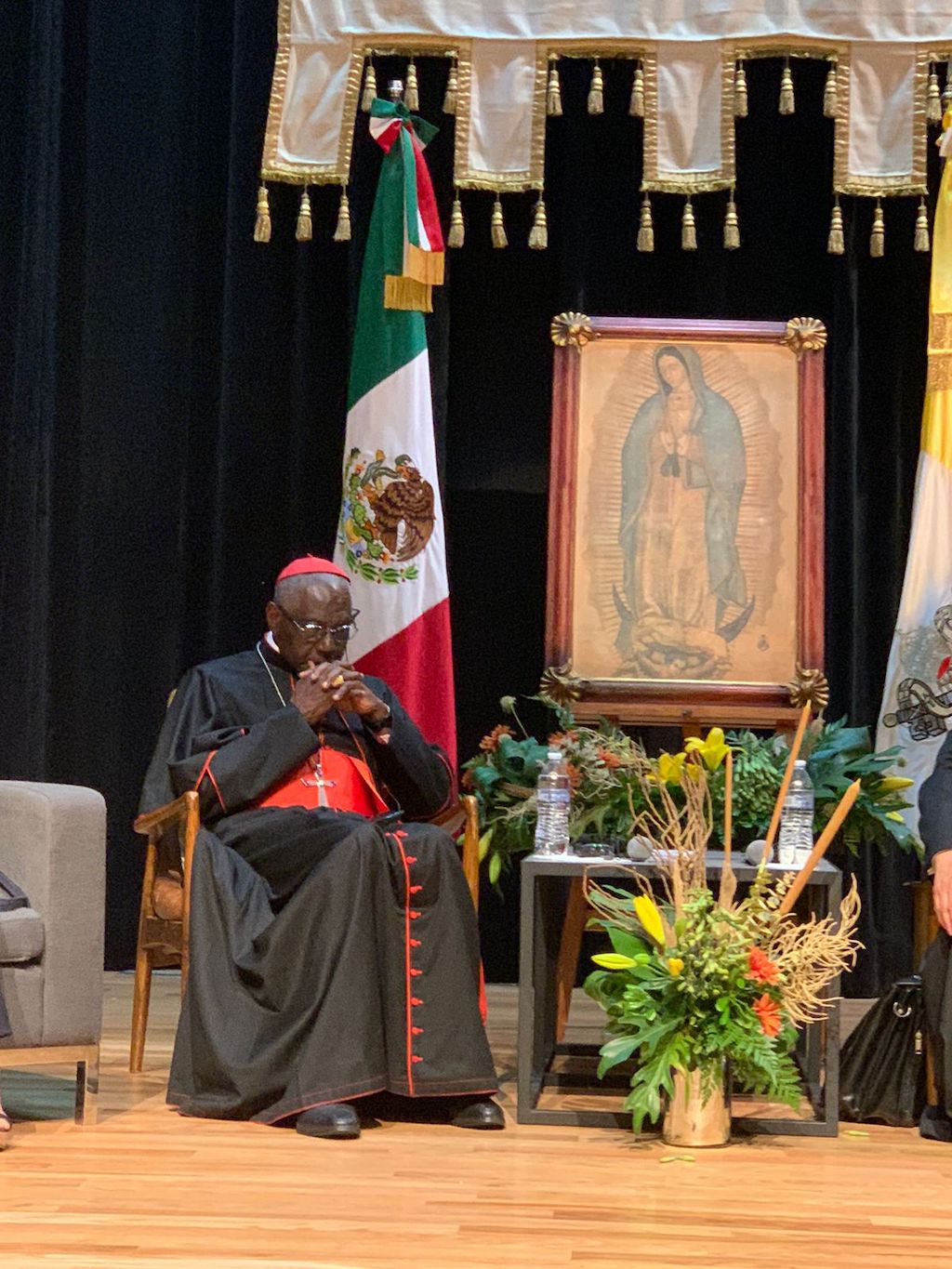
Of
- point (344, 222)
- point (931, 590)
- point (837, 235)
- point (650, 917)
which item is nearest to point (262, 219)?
point (344, 222)

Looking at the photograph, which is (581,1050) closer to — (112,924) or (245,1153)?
(245,1153)

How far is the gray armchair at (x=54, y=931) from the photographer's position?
127 inches

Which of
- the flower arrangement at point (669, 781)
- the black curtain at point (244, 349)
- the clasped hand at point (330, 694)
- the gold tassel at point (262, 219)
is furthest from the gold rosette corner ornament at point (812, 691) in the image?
the gold tassel at point (262, 219)

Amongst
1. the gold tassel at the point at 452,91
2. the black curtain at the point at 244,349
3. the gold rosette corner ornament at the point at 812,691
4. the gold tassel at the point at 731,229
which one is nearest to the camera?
the gold rosette corner ornament at the point at 812,691

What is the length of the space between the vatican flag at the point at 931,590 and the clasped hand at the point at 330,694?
1675 millimetres

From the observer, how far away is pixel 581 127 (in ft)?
17.3

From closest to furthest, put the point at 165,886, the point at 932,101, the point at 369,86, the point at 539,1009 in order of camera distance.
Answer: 1. the point at 539,1009
2. the point at 165,886
3. the point at 932,101
4. the point at 369,86

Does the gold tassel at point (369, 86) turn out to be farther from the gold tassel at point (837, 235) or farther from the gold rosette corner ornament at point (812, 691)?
the gold rosette corner ornament at point (812, 691)

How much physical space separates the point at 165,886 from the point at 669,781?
1078mm

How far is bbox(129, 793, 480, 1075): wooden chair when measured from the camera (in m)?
3.68

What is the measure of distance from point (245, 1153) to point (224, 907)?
55 centimetres

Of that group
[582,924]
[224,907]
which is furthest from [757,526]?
[224,907]

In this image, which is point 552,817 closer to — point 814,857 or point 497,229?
point 814,857

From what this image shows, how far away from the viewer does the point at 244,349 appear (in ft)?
17.5
